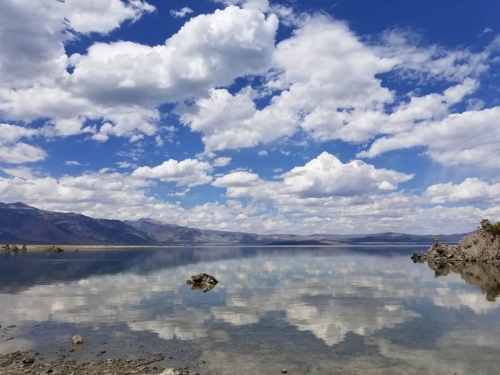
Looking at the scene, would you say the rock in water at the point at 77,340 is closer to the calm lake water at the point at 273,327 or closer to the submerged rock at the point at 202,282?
the calm lake water at the point at 273,327

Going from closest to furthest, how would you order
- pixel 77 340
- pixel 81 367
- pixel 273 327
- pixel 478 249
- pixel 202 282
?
1. pixel 81 367
2. pixel 77 340
3. pixel 273 327
4. pixel 202 282
5. pixel 478 249

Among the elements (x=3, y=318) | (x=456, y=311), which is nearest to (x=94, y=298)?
(x=3, y=318)

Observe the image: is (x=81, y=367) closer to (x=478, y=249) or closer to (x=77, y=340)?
(x=77, y=340)

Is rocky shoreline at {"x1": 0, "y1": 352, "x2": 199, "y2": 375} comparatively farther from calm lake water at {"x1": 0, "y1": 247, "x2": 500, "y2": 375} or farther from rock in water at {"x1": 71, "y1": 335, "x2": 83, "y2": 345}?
rock in water at {"x1": 71, "y1": 335, "x2": 83, "y2": 345}

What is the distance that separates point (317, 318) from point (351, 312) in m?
6.08

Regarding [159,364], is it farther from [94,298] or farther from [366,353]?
[94,298]

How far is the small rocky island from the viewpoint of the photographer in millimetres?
138462

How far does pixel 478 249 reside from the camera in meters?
144

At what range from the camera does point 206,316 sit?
47406mm

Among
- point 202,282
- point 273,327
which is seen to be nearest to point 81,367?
point 273,327

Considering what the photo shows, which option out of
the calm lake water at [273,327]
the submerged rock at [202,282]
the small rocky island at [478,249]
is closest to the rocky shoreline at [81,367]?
the calm lake water at [273,327]

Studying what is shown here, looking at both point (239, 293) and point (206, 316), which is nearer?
point (206, 316)

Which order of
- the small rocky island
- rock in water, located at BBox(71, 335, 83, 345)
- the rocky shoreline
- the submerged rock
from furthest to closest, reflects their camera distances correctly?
the small rocky island
the submerged rock
rock in water, located at BBox(71, 335, 83, 345)
the rocky shoreline

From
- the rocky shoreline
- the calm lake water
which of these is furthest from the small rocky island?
the rocky shoreline
